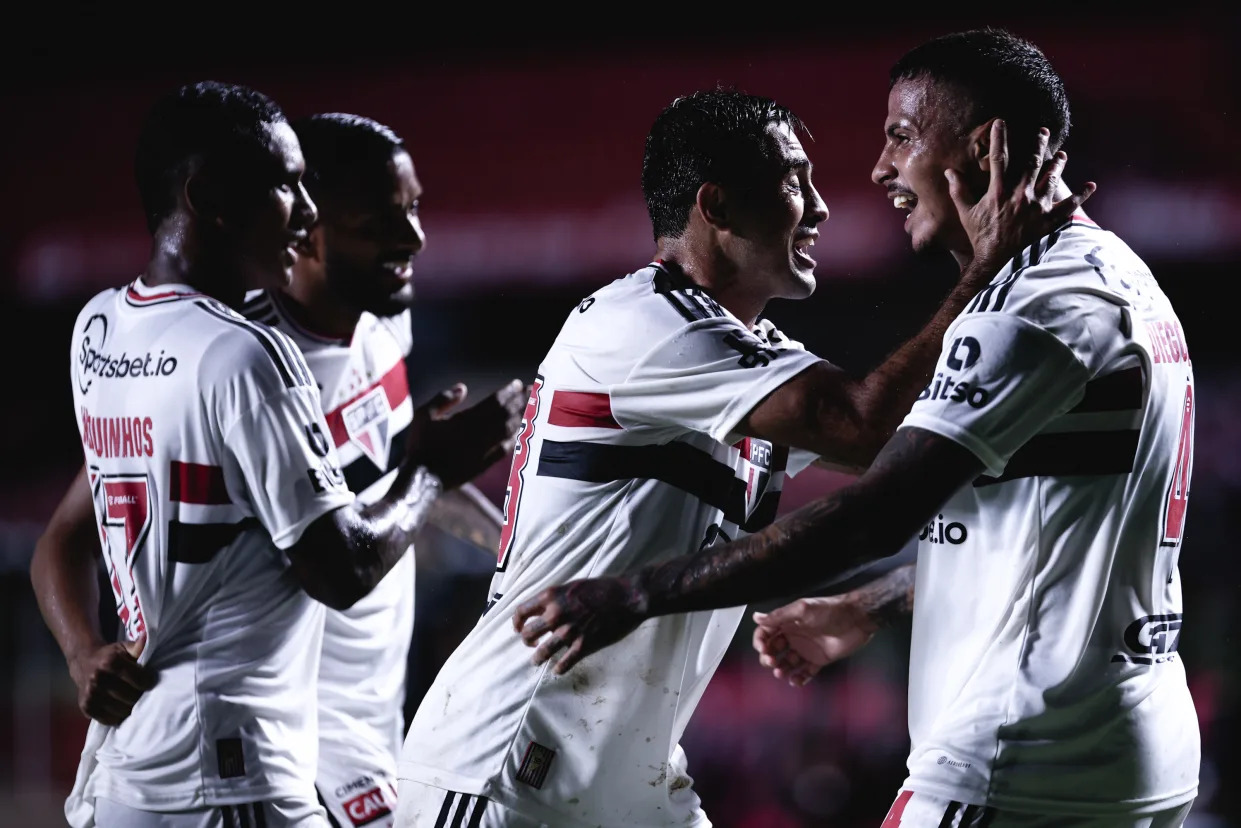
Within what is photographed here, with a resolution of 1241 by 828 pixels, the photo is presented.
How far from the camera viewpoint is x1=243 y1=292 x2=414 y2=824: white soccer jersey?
3500 mm

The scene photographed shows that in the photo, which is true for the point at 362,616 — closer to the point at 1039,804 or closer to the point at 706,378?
the point at 706,378

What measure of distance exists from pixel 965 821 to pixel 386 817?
1863 millimetres

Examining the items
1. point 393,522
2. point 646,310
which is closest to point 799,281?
point 646,310

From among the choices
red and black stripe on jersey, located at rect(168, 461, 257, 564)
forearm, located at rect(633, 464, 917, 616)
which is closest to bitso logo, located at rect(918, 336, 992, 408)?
forearm, located at rect(633, 464, 917, 616)

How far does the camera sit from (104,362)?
2.79 meters

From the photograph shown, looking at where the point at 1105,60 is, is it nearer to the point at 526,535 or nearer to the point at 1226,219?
the point at 1226,219

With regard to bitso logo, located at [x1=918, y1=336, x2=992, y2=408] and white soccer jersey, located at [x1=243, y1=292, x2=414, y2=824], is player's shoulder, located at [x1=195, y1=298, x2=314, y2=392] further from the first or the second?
bitso logo, located at [x1=918, y1=336, x2=992, y2=408]

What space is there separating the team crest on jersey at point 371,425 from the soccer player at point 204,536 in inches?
32.4

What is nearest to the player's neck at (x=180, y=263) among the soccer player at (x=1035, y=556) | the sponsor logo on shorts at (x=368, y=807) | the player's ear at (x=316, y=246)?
the player's ear at (x=316, y=246)

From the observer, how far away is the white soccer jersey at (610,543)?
2.37 meters

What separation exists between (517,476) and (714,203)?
2.29ft

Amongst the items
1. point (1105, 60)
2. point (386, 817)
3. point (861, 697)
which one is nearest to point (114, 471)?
point (386, 817)

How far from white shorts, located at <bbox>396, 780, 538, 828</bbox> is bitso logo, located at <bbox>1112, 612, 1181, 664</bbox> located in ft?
3.45

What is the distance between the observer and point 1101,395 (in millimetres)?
2088
